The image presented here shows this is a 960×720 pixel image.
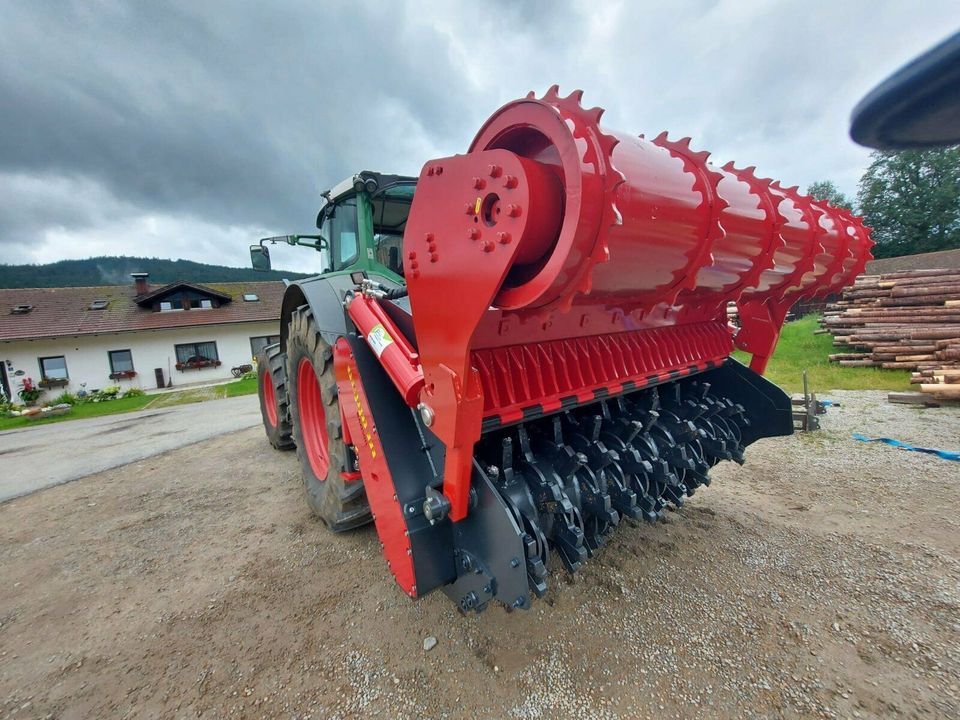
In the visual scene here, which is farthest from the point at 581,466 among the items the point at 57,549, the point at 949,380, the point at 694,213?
the point at 949,380

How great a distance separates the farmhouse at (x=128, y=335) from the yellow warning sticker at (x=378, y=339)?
887 inches

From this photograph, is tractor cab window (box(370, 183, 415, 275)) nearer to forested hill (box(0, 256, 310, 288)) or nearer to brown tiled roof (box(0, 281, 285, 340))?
brown tiled roof (box(0, 281, 285, 340))

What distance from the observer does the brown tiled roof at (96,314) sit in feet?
61.6

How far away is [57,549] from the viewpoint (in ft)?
11.1

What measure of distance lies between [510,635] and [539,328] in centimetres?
160

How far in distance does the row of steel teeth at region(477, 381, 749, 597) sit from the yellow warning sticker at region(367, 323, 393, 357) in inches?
28.3

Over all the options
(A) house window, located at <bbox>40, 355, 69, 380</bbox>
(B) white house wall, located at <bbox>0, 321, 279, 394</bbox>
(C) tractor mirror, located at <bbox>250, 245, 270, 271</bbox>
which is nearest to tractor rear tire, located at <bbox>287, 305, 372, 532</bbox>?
(C) tractor mirror, located at <bbox>250, 245, 270, 271</bbox>

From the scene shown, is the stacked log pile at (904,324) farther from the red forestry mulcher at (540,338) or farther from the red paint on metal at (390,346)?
the red paint on metal at (390,346)

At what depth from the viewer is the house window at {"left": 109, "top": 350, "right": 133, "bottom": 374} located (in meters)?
19.4

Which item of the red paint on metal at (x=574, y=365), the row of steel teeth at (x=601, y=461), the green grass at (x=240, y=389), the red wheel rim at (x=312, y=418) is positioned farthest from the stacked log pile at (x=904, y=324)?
the green grass at (x=240, y=389)

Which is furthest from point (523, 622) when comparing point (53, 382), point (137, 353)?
point (53, 382)

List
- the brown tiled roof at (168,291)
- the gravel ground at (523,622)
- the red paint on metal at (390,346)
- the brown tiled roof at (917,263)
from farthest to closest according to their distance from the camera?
the brown tiled roof at (168,291) → the brown tiled roof at (917,263) → the gravel ground at (523,622) → the red paint on metal at (390,346)

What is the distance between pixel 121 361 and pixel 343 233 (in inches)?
885

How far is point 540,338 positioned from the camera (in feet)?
7.12
